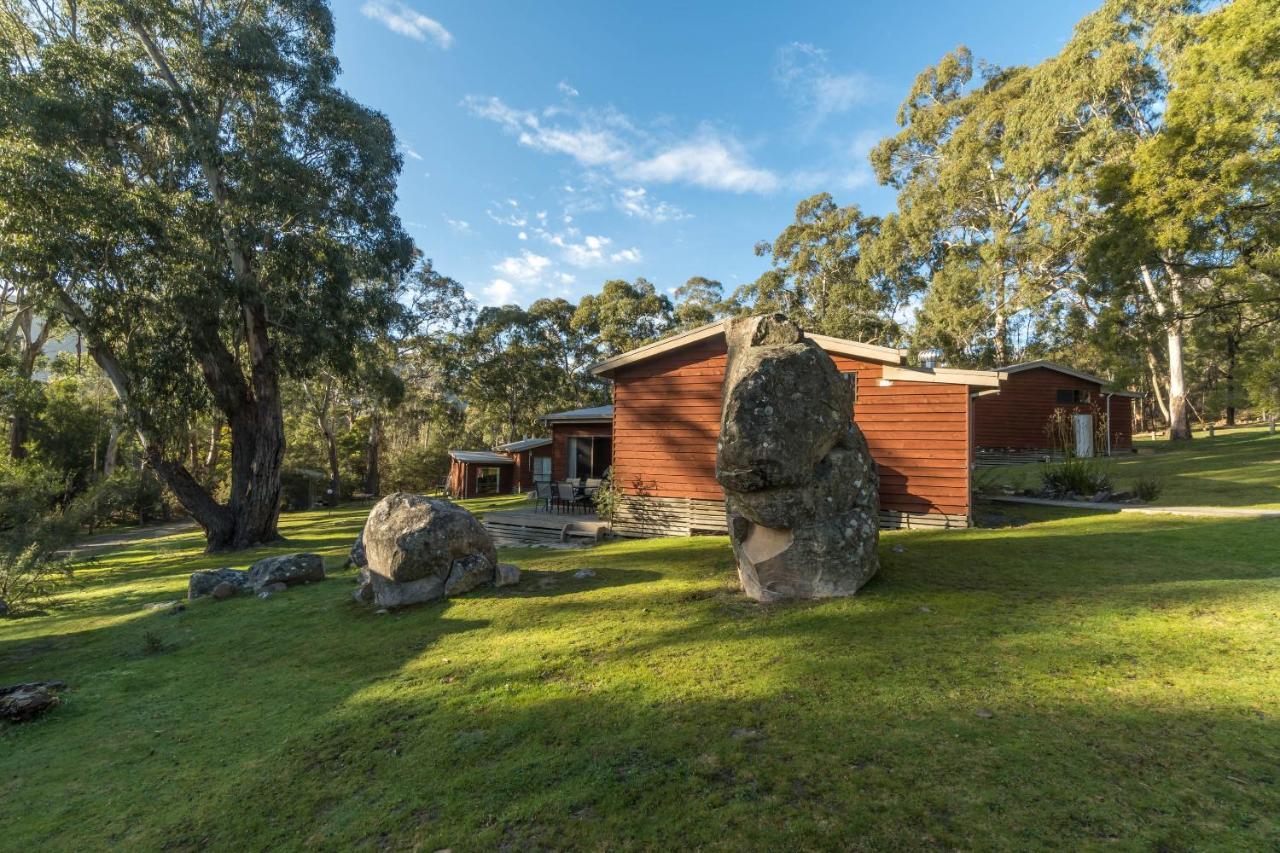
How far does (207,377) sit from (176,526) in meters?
12.3

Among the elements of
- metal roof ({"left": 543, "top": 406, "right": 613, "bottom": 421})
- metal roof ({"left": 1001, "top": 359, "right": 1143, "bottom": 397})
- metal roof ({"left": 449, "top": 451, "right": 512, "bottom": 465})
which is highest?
metal roof ({"left": 1001, "top": 359, "right": 1143, "bottom": 397})

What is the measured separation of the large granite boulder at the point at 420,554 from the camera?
7.15 metres

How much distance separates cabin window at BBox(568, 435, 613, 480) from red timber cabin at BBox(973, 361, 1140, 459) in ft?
48.6

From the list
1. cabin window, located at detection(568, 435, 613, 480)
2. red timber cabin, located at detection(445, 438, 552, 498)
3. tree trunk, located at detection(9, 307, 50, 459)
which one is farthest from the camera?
red timber cabin, located at detection(445, 438, 552, 498)

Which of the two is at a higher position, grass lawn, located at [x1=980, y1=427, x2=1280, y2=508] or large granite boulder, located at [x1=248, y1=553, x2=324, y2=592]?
grass lawn, located at [x1=980, y1=427, x2=1280, y2=508]

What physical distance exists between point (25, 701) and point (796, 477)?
24.0 ft

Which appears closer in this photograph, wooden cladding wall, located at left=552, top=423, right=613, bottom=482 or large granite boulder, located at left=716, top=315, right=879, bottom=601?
large granite boulder, located at left=716, top=315, right=879, bottom=601

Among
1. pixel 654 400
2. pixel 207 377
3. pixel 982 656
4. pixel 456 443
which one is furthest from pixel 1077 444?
pixel 456 443

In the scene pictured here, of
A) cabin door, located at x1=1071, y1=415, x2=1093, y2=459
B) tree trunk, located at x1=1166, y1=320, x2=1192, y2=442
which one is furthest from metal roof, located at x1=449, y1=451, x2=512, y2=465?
tree trunk, located at x1=1166, y1=320, x2=1192, y2=442

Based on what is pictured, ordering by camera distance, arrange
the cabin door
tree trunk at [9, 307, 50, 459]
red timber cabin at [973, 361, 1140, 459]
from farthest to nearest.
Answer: red timber cabin at [973, 361, 1140, 459], the cabin door, tree trunk at [9, 307, 50, 459]

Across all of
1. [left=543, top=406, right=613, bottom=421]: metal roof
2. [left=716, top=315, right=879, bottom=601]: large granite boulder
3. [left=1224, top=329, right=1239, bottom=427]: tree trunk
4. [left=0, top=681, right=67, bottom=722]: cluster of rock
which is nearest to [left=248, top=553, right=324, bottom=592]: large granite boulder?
[left=0, top=681, right=67, bottom=722]: cluster of rock

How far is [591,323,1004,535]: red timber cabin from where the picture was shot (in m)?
9.89

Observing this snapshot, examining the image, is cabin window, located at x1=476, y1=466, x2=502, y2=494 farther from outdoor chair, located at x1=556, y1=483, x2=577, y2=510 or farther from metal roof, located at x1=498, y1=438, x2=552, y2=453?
outdoor chair, located at x1=556, y1=483, x2=577, y2=510

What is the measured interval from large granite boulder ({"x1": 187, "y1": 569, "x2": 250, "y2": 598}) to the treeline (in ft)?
20.9
